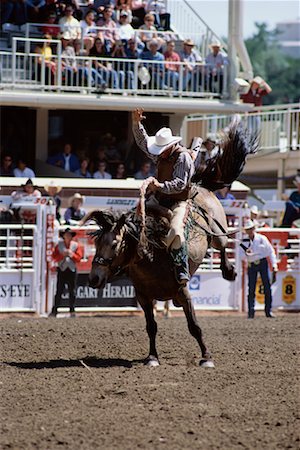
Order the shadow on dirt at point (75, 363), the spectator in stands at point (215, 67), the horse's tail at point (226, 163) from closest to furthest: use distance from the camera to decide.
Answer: the shadow on dirt at point (75, 363) < the horse's tail at point (226, 163) < the spectator in stands at point (215, 67)

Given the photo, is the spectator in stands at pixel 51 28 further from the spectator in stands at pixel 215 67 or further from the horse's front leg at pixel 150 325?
the horse's front leg at pixel 150 325

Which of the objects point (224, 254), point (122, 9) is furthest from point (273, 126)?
point (224, 254)

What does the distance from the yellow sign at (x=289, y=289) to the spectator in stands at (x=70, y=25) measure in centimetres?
590

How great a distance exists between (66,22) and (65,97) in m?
1.36

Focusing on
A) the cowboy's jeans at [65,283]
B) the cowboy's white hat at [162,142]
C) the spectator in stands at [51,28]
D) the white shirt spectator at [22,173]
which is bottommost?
the cowboy's jeans at [65,283]

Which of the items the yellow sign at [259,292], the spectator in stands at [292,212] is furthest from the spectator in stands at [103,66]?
the yellow sign at [259,292]

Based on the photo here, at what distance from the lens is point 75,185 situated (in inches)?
696

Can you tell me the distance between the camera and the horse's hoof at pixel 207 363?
959cm

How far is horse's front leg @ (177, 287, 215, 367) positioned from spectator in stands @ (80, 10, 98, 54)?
9938 mm

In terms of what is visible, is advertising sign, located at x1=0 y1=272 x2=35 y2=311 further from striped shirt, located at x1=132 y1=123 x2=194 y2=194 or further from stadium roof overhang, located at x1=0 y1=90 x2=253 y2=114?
striped shirt, located at x1=132 y1=123 x2=194 y2=194

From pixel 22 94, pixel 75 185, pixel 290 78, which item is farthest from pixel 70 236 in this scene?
pixel 290 78

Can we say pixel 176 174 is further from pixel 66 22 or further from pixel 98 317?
pixel 66 22

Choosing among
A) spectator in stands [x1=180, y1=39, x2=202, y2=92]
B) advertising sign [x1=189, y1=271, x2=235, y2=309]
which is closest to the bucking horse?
advertising sign [x1=189, y1=271, x2=235, y2=309]

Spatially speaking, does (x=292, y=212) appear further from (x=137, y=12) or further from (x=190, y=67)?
(x=137, y=12)
